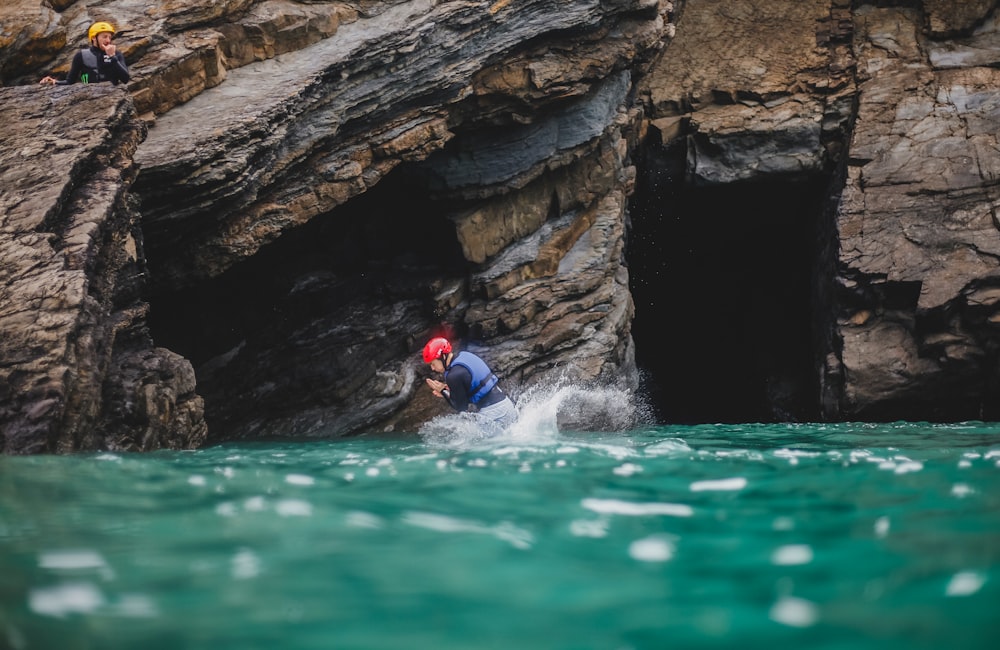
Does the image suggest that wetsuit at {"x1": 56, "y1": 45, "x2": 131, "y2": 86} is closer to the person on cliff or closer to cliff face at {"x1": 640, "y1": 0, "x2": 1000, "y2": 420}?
the person on cliff

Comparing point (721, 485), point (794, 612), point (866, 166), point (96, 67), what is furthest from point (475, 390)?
point (866, 166)

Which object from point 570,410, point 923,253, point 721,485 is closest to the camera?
point 721,485

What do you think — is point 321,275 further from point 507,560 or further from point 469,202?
point 507,560

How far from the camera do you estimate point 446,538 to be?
371 cm

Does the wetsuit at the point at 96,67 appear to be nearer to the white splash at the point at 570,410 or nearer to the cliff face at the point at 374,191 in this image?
the cliff face at the point at 374,191

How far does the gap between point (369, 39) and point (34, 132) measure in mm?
5626

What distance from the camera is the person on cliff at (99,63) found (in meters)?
10.9

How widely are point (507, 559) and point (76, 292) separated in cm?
677

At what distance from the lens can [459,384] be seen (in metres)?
11.4

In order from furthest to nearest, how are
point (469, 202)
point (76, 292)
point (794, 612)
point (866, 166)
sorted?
point (866, 166), point (469, 202), point (76, 292), point (794, 612)

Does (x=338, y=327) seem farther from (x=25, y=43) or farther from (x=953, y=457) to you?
(x=953, y=457)

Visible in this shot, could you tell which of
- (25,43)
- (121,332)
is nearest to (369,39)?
(25,43)

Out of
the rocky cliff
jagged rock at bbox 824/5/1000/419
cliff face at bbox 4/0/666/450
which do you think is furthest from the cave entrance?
cliff face at bbox 4/0/666/450

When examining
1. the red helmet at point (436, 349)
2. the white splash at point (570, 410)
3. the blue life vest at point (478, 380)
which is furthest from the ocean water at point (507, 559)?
the white splash at point (570, 410)
